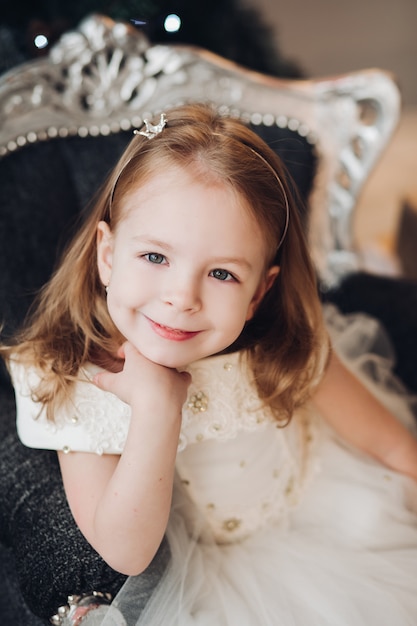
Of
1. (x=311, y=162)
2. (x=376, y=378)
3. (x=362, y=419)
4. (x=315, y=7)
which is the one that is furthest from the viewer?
(x=315, y=7)

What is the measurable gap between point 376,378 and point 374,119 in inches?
24.6

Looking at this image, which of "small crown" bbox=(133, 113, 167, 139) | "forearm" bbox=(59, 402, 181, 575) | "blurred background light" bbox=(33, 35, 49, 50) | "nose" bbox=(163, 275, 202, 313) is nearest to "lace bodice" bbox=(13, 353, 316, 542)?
"forearm" bbox=(59, 402, 181, 575)

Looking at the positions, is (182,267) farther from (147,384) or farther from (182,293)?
(147,384)

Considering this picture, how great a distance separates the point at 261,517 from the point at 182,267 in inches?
18.9

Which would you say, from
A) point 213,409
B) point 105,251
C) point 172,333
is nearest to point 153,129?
point 105,251

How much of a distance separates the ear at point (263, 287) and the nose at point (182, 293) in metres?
0.16

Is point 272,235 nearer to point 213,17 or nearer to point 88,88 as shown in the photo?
point 88,88

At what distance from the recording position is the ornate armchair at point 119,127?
122cm

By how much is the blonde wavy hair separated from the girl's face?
3 cm

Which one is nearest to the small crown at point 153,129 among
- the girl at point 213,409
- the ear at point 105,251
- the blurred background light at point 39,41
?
the girl at point 213,409

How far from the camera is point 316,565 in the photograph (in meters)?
0.95

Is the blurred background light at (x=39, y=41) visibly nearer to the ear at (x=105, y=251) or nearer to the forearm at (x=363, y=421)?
the ear at (x=105, y=251)

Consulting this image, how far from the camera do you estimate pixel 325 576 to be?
924 millimetres

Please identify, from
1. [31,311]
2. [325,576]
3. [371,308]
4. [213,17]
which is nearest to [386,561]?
[325,576]
